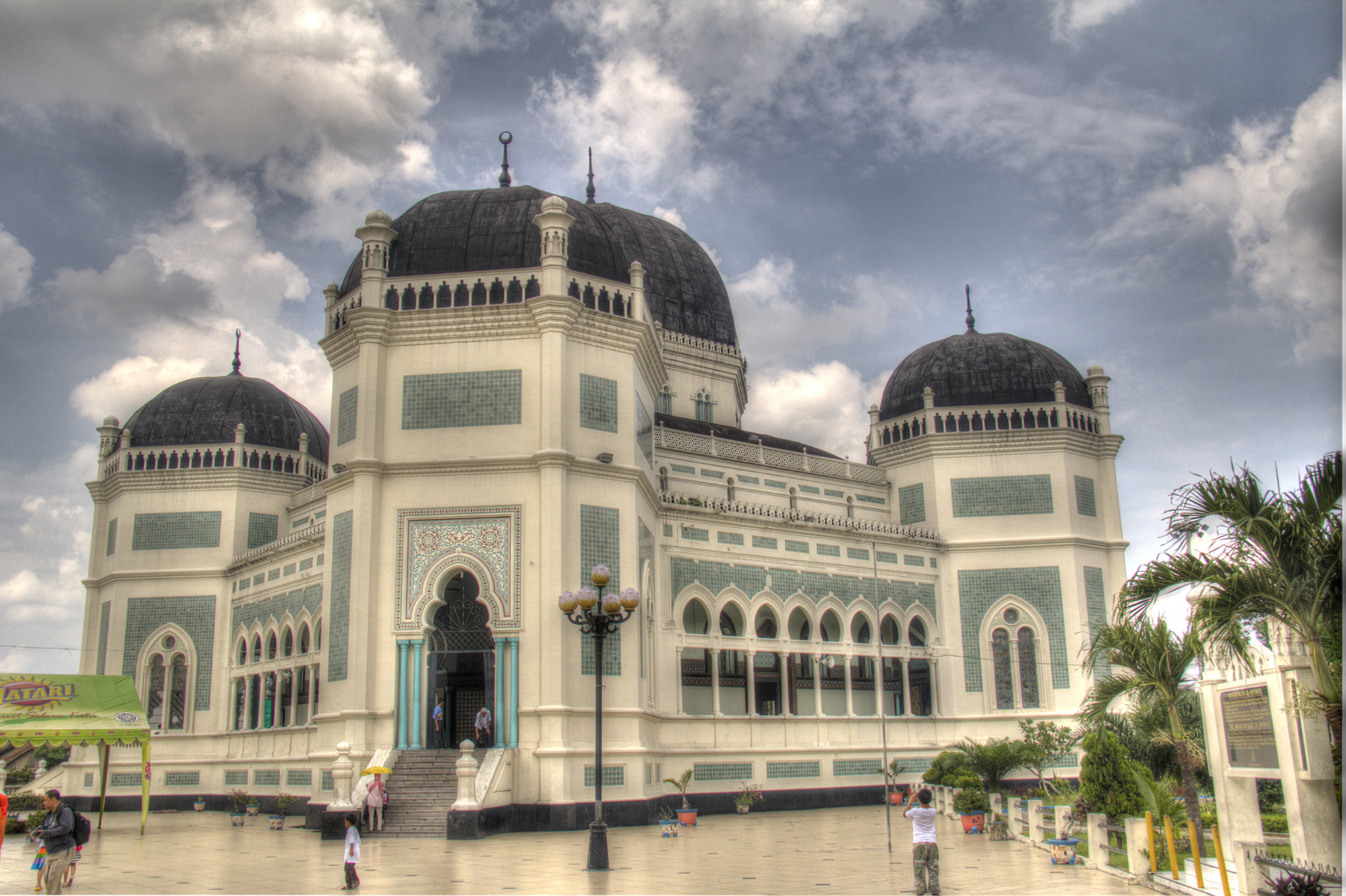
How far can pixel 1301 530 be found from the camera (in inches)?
443

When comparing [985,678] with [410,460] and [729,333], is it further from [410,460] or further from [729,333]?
[410,460]

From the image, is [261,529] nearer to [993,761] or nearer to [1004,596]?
[993,761]

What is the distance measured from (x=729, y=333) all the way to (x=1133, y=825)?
27.7 m

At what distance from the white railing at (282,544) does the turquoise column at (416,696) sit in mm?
5824

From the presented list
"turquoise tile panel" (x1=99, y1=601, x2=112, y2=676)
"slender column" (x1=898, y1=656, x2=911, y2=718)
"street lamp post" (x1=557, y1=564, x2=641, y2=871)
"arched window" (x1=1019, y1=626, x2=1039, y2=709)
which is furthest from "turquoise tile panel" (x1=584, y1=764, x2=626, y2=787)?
"turquoise tile panel" (x1=99, y1=601, x2=112, y2=676)

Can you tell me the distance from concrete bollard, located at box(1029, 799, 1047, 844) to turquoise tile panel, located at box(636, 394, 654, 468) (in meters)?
11.5

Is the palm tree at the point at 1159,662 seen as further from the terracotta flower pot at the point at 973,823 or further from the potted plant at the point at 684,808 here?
the potted plant at the point at 684,808

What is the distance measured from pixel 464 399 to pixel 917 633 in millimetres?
15929

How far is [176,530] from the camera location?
3494 centimetres

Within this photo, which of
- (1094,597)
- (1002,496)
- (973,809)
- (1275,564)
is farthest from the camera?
(1002,496)

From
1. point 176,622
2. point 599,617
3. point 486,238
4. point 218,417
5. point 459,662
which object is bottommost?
point 459,662

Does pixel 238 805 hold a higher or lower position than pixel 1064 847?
lower

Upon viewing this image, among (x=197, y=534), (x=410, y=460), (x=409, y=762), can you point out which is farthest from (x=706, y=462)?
(x=197, y=534)

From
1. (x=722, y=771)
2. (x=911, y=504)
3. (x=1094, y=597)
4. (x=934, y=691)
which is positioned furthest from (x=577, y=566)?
(x=1094, y=597)
